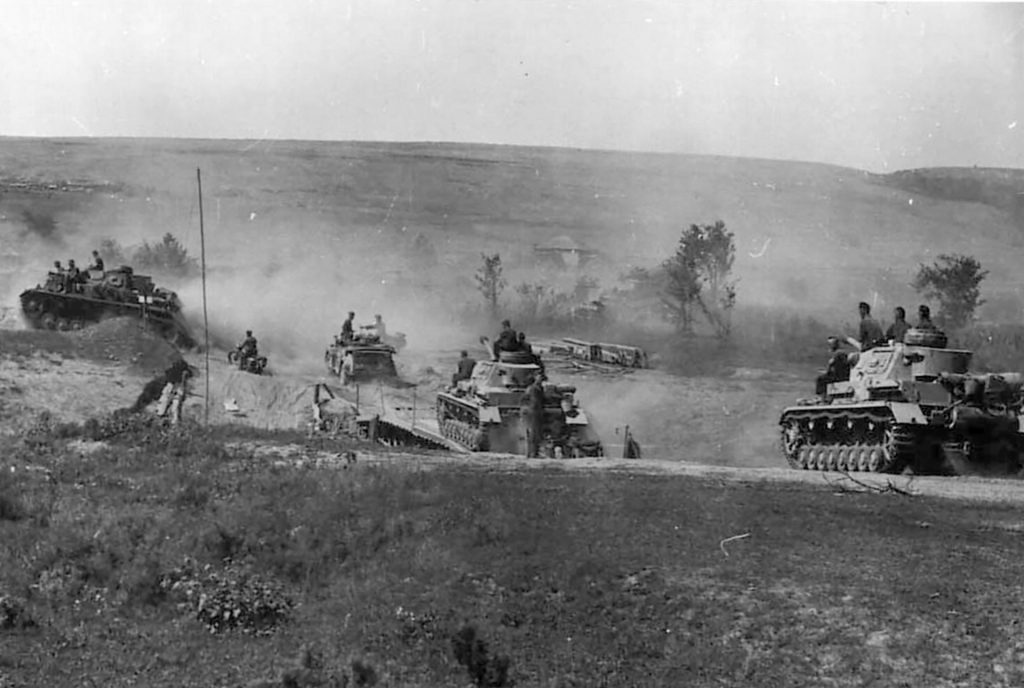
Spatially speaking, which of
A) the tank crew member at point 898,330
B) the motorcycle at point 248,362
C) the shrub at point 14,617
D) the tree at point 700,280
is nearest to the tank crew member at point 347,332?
the motorcycle at point 248,362

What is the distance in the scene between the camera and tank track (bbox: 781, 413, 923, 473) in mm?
15914

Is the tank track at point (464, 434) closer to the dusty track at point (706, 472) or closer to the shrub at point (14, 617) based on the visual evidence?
the dusty track at point (706, 472)

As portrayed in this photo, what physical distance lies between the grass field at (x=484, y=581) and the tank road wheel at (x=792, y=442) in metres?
4.95

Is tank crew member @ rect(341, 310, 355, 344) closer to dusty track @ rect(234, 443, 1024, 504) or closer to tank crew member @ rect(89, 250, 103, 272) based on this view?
tank crew member @ rect(89, 250, 103, 272)

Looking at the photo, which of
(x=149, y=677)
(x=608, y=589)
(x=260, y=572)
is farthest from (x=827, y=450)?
(x=149, y=677)

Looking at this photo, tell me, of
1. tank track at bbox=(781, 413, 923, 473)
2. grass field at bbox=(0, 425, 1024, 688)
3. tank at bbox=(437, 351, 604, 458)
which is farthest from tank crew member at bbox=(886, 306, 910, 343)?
grass field at bbox=(0, 425, 1024, 688)

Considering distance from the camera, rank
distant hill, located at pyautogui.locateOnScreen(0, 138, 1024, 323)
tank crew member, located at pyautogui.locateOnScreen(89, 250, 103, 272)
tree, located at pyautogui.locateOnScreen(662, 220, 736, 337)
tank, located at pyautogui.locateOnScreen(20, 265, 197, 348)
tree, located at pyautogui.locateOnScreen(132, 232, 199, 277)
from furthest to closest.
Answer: tree, located at pyautogui.locateOnScreen(662, 220, 736, 337), distant hill, located at pyautogui.locateOnScreen(0, 138, 1024, 323), tree, located at pyautogui.locateOnScreen(132, 232, 199, 277), tank crew member, located at pyautogui.locateOnScreen(89, 250, 103, 272), tank, located at pyautogui.locateOnScreen(20, 265, 197, 348)

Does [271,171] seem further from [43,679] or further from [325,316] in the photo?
[43,679]

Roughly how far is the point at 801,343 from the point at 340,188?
9.57 m

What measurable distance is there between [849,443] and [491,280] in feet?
31.3

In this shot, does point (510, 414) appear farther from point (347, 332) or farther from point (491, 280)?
point (491, 280)

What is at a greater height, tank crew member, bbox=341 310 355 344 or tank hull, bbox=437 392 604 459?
tank crew member, bbox=341 310 355 344

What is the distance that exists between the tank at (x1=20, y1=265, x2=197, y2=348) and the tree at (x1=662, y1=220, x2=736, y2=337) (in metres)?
9.65

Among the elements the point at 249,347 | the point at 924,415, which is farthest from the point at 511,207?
the point at 924,415
